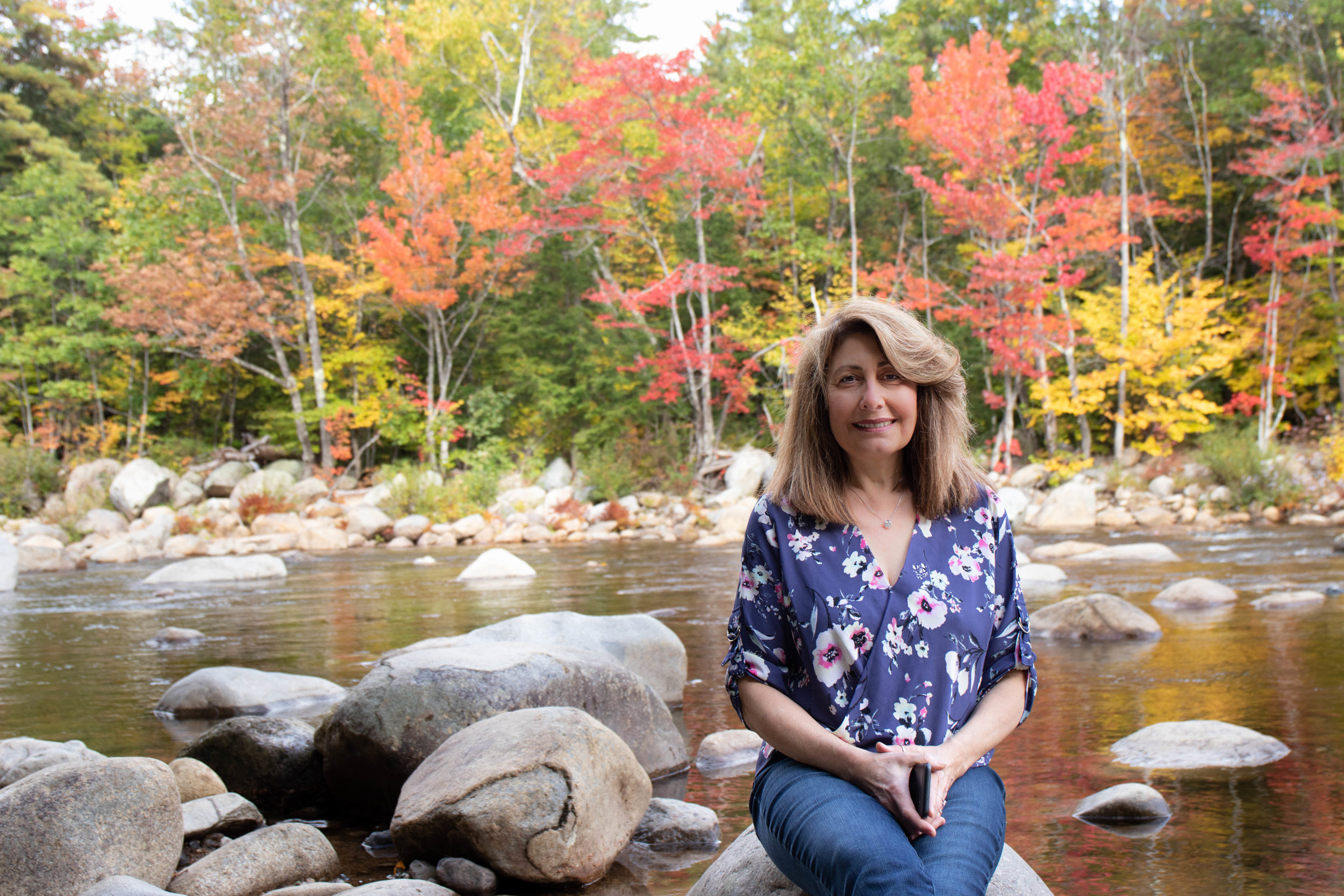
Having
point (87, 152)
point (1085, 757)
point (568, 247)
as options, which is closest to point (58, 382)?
point (87, 152)

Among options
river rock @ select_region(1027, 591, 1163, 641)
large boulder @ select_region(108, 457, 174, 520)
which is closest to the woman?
river rock @ select_region(1027, 591, 1163, 641)

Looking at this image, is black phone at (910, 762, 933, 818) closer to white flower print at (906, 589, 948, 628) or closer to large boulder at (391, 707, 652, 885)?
white flower print at (906, 589, 948, 628)

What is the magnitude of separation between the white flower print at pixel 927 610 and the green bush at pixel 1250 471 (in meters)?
13.6

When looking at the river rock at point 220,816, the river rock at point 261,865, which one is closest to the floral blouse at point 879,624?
the river rock at point 261,865

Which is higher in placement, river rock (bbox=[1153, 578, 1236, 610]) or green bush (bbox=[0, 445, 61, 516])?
green bush (bbox=[0, 445, 61, 516])

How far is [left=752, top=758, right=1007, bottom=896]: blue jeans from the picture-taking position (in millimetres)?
1549

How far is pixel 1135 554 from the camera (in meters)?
10.0

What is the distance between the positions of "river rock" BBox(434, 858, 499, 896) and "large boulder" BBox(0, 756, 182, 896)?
84cm

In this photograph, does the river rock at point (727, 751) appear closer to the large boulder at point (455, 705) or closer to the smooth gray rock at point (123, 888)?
the large boulder at point (455, 705)

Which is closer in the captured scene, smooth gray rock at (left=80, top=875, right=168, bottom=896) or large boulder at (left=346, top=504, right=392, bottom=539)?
smooth gray rock at (left=80, top=875, right=168, bottom=896)

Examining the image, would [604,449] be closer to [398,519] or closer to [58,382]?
[398,519]

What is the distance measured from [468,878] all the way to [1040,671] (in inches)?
148

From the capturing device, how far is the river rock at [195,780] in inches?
141

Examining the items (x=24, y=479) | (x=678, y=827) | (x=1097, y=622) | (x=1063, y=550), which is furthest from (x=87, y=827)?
(x=24, y=479)
